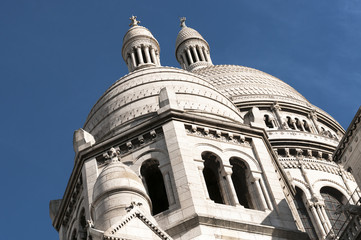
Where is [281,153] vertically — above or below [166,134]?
above

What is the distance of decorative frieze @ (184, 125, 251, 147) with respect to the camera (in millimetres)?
27562

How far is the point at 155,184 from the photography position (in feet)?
88.4

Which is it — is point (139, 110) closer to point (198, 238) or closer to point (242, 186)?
point (242, 186)

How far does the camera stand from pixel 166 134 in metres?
27.0

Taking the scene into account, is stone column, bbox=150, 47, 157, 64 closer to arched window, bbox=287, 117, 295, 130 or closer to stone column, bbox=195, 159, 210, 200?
arched window, bbox=287, 117, 295, 130

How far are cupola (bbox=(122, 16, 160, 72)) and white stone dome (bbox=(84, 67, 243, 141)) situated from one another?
6.27 meters

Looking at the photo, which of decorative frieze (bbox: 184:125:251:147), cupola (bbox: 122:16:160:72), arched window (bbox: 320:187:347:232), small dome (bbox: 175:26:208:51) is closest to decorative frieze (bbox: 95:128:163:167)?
decorative frieze (bbox: 184:125:251:147)

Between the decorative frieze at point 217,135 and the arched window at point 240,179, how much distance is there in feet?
3.06

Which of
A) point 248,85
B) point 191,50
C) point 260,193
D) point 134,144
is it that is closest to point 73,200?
point 134,144

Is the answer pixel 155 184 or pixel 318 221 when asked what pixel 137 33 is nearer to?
pixel 318 221

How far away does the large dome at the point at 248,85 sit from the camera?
45.7 meters

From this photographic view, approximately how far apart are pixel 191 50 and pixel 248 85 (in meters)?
10.7

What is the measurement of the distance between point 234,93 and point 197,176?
815 inches

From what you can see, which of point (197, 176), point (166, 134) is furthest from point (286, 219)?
point (166, 134)
